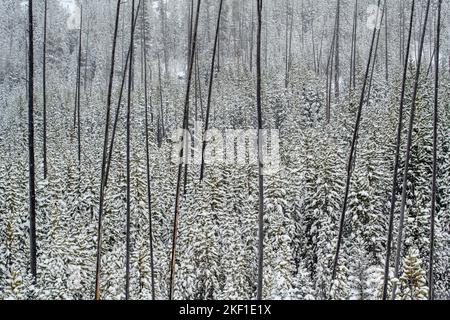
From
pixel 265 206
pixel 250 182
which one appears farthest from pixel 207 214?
pixel 250 182

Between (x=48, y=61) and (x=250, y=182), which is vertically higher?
(x=48, y=61)

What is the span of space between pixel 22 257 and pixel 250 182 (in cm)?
863

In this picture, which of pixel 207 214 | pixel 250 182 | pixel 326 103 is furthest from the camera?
pixel 326 103

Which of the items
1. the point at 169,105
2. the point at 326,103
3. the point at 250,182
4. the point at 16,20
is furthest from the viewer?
the point at 16,20

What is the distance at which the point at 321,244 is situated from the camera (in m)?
14.5

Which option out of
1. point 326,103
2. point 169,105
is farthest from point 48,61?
point 326,103

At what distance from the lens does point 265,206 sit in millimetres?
14883

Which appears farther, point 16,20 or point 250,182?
point 16,20

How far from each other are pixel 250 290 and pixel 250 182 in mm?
4759

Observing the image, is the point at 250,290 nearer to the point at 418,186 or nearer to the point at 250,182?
the point at 250,182
